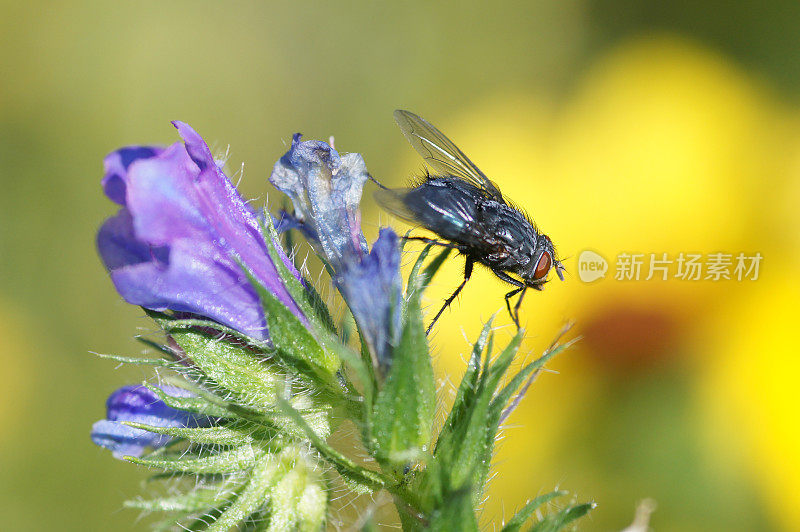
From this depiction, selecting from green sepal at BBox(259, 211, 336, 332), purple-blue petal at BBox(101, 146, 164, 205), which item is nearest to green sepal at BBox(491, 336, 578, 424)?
green sepal at BBox(259, 211, 336, 332)

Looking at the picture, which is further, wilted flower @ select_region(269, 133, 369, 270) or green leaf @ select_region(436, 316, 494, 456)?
wilted flower @ select_region(269, 133, 369, 270)

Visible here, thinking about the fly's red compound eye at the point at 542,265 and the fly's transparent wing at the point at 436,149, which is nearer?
the fly's red compound eye at the point at 542,265

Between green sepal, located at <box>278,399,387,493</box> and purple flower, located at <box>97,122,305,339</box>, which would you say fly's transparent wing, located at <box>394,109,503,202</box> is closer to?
purple flower, located at <box>97,122,305,339</box>

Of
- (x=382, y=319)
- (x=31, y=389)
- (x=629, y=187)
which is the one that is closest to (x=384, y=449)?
(x=382, y=319)

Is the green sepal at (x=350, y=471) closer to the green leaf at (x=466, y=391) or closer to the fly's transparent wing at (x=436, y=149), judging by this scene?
the green leaf at (x=466, y=391)

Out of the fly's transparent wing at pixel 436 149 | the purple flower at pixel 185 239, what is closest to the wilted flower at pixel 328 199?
the purple flower at pixel 185 239

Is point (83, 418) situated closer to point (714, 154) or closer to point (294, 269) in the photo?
point (294, 269)
